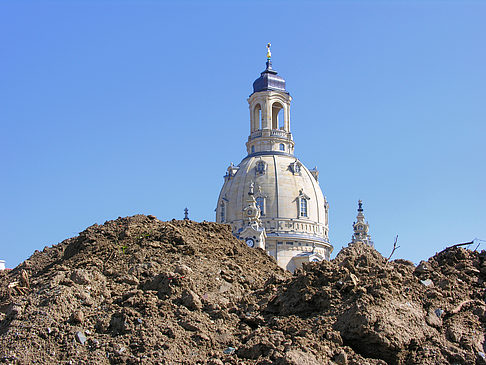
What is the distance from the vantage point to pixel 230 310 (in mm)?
11344

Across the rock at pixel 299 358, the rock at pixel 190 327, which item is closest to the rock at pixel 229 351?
the rock at pixel 190 327

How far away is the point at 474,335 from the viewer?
412 inches

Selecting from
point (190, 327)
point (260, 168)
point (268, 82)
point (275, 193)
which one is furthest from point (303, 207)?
point (190, 327)

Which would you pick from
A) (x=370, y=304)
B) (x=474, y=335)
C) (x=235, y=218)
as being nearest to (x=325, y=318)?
(x=370, y=304)

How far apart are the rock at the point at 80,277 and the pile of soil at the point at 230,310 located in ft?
0.06

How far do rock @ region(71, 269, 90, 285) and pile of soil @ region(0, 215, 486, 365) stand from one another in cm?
2

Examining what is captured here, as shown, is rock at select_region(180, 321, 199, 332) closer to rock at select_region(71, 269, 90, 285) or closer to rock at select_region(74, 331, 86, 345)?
rock at select_region(74, 331, 86, 345)

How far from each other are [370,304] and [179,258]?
3780mm

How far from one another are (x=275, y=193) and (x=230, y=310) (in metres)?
56.2

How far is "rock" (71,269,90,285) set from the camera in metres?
11.5

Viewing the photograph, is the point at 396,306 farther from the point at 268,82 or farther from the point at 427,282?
the point at 268,82

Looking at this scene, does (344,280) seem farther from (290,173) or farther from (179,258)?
(290,173)

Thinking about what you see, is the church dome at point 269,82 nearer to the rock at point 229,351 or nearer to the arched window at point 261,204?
the arched window at point 261,204

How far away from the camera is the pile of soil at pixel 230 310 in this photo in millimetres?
9930
